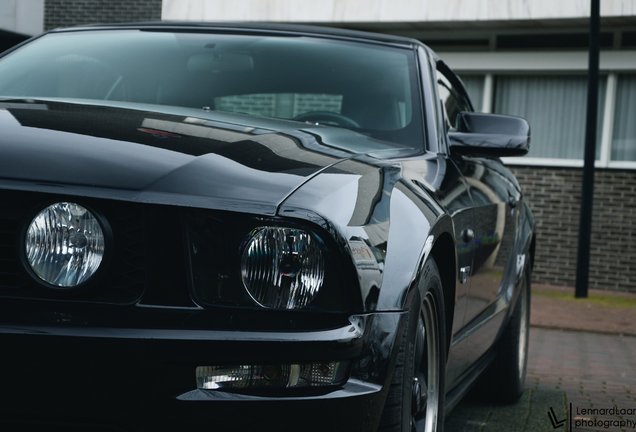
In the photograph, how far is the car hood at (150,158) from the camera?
7.57 feet

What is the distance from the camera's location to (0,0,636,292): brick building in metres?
→ 14.2

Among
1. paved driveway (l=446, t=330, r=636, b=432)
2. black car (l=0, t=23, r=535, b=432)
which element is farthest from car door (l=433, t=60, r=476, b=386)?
paved driveway (l=446, t=330, r=636, b=432)

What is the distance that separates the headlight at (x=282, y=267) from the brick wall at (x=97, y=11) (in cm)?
1523

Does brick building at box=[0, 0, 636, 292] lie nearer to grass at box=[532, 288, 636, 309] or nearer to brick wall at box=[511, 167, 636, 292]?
brick wall at box=[511, 167, 636, 292]

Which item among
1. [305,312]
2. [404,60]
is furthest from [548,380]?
[305,312]

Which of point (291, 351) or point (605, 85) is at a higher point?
point (605, 85)

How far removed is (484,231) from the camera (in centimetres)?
423

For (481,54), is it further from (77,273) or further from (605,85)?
(77,273)

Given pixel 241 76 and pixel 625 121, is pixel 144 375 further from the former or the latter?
pixel 625 121

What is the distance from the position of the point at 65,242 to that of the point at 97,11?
1596 cm

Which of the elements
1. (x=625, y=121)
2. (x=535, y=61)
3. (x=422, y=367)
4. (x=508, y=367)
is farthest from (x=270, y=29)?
(x=625, y=121)

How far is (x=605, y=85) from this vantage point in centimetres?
1452

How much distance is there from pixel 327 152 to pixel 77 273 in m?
0.81

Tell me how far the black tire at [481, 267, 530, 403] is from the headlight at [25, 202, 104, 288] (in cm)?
340
